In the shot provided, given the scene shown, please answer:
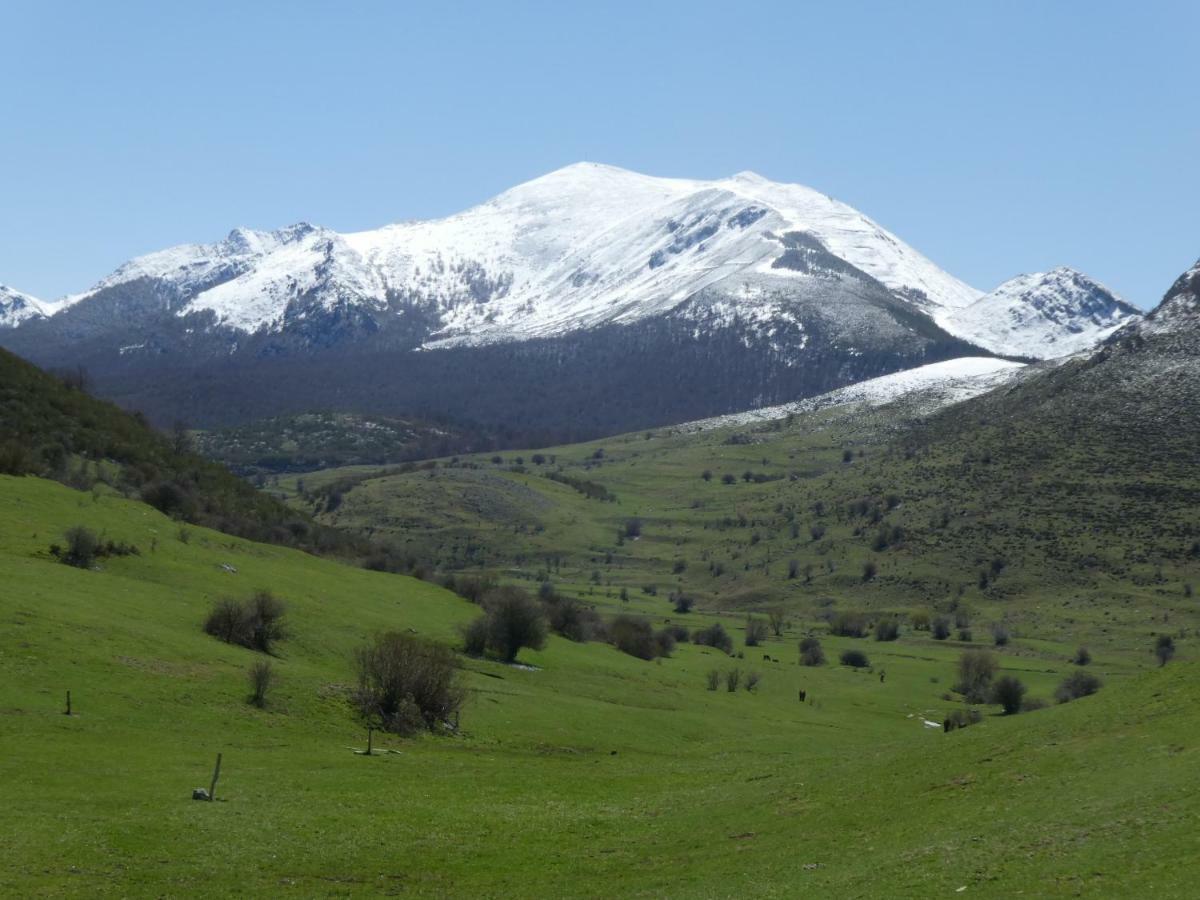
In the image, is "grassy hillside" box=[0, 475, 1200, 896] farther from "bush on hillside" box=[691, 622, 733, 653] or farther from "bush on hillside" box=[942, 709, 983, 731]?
"bush on hillside" box=[691, 622, 733, 653]

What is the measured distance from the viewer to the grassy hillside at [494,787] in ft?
97.3

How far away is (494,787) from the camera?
46094mm

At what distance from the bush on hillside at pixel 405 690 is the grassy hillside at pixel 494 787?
66.0 inches

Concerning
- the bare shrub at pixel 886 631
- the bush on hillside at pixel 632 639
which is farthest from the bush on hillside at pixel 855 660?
the bare shrub at pixel 886 631

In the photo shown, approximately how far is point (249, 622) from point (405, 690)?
38.7 ft

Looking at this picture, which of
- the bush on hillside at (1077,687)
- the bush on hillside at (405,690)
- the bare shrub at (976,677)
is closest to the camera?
the bush on hillside at (405,690)

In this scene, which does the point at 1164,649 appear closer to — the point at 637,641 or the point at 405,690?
the point at 637,641

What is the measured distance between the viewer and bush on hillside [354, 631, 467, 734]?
6050cm

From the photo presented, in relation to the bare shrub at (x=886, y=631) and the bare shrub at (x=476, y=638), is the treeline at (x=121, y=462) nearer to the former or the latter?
the bare shrub at (x=476, y=638)

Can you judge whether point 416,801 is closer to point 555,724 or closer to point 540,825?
point 540,825

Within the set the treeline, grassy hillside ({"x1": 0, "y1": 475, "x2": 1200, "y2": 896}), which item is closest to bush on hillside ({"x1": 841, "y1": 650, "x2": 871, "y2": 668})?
the treeline

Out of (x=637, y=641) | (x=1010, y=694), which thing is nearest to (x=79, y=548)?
(x=637, y=641)

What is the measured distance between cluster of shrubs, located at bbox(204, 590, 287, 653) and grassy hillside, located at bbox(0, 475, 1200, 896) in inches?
64.0

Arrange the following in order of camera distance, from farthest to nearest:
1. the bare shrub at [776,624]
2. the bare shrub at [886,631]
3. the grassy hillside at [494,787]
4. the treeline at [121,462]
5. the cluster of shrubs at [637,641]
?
1. the bare shrub at [886,631]
2. the bare shrub at [776,624]
3. the cluster of shrubs at [637,641]
4. the treeline at [121,462]
5. the grassy hillside at [494,787]
